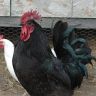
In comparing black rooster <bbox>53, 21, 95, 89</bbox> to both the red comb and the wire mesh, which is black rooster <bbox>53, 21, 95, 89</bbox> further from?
the wire mesh

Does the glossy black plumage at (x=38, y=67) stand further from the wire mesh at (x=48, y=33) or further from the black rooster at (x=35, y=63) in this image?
the wire mesh at (x=48, y=33)

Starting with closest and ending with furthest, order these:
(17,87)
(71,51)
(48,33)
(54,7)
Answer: (71,51), (17,87), (54,7), (48,33)

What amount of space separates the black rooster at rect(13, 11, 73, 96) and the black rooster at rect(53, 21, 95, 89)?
16 centimetres

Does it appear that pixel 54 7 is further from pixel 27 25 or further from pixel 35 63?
pixel 35 63

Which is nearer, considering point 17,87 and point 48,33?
point 17,87

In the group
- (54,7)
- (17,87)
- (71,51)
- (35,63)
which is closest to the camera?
(35,63)

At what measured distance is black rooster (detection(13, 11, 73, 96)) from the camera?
160 inches

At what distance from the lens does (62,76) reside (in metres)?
4.21

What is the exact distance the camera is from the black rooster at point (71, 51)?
4293 mm

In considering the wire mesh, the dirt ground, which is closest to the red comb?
the dirt ground

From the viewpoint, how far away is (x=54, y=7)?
20.2 feet

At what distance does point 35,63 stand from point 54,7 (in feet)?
7.35

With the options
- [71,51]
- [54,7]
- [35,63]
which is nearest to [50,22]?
[54,7]

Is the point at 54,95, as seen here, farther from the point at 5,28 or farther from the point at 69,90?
the point at 5,28
